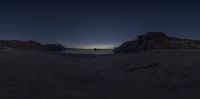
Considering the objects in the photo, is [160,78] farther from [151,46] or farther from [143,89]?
[151,46]

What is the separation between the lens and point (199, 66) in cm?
1393

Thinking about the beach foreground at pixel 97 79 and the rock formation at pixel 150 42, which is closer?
the beach foreground at pixel 97 79

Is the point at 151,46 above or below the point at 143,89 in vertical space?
above

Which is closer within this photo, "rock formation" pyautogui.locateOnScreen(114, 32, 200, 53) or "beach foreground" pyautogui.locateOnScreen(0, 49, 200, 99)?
"beach foreground" pyautogui.locateOnScreen(0, 49, 200, 99)

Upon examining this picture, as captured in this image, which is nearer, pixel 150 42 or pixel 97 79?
pixel 97 79

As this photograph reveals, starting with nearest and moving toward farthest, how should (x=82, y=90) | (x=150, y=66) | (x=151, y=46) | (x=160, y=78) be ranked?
1. (x=82, y=90)
2. (x=160, y=78)
3. (x=150, y=66)
4. (x=151, y=46)

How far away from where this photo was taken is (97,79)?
45.9ft

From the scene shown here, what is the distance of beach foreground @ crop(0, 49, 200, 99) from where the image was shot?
10383 millimetres

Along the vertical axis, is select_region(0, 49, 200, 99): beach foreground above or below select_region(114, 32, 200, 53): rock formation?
below

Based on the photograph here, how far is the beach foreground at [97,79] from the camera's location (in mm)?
10383

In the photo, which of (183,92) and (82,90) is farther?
(82,90)

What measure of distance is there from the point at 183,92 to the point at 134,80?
3.34 m

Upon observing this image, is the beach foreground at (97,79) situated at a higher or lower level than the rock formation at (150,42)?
lower

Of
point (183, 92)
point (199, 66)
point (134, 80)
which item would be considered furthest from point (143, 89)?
point (199, 66)
